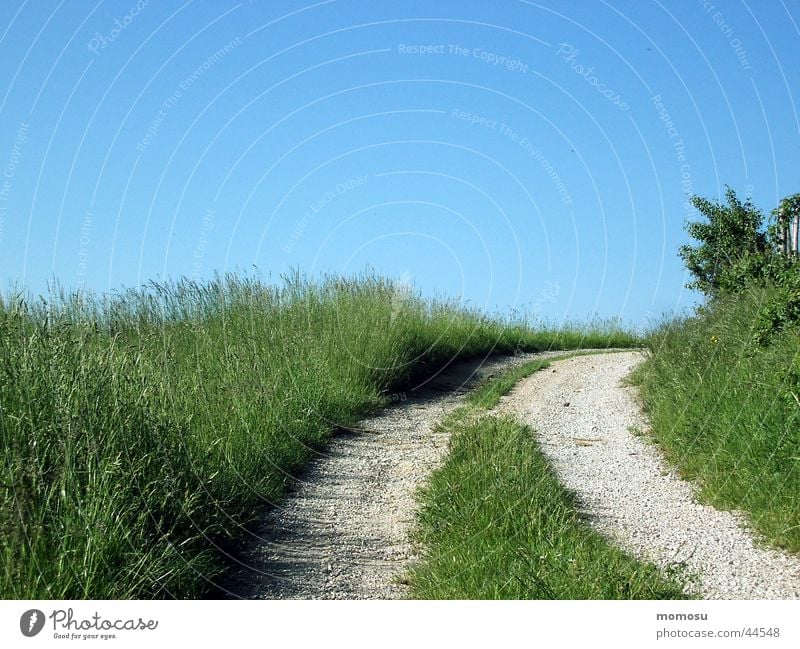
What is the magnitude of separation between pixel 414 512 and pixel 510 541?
1243mm

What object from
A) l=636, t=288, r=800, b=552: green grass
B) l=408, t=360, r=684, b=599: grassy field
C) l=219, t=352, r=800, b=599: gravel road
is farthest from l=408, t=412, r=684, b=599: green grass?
l=636, t=288, r=800, b=552: green grass

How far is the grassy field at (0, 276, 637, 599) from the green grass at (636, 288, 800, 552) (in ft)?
9.90

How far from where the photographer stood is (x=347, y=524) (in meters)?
5.49

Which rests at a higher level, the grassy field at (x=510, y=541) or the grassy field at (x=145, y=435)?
the grassy field at (x=145, y=435)
